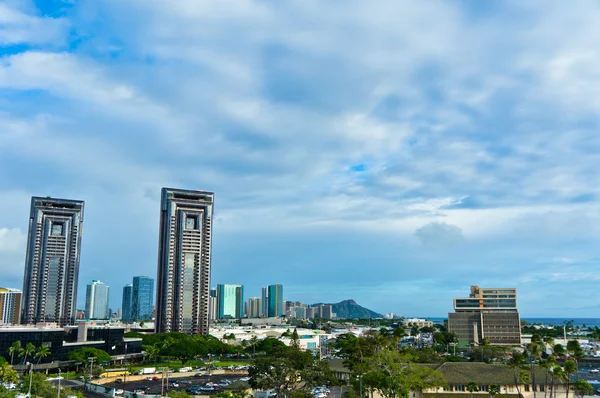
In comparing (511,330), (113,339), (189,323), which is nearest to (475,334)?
(511,330)

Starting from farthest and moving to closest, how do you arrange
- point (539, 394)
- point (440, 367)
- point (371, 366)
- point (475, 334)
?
point (475, 334) → point (440, 367) → point (539, 394) → point (371, 366)

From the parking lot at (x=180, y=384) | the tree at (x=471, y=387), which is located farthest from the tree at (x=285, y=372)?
the tree at (x=471, y=387)

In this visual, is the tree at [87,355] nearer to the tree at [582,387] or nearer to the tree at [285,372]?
the tree at [285,372]

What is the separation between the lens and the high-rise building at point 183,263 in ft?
589

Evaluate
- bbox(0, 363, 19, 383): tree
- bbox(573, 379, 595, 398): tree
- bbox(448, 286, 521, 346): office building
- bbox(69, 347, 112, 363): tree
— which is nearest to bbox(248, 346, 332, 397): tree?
bbox(0, 363, 19, 383): tree

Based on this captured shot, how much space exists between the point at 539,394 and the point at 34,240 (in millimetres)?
178223

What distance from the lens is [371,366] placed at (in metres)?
65.1

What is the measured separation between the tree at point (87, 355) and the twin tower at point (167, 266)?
6385cm

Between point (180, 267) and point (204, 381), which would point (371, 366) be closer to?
point (204, 381)

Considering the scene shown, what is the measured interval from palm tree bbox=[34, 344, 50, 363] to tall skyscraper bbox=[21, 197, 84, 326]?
317 ft

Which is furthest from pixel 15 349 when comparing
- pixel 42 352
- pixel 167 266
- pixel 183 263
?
pixel 183 263

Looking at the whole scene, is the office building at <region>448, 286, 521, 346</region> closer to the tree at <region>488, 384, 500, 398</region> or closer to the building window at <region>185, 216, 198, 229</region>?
the building window at <region>185, 216, 198, 229</region>

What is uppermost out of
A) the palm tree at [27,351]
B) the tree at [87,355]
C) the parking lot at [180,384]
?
the palm tree at [27,351]

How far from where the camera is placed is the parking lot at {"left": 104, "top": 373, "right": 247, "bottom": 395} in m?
87.6
